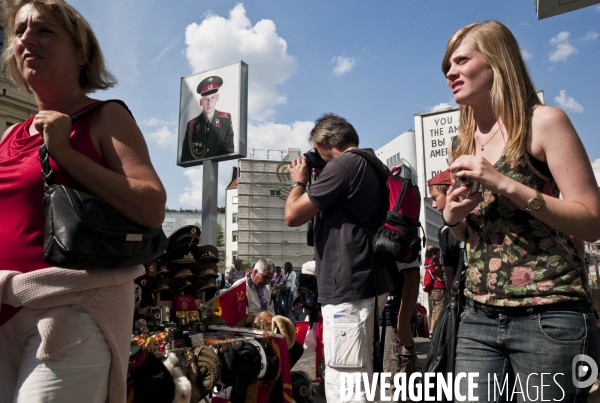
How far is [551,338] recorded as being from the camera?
1.48 metres

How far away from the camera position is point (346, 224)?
2938 millimetres

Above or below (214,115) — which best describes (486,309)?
below

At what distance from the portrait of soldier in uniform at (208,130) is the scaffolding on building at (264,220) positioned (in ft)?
177

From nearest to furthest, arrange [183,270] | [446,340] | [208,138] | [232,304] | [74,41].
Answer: [74,41]
[446,340]
[183,270]
[232,304]
[208,138]

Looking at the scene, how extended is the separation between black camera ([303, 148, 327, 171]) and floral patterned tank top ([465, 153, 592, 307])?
1.77 m

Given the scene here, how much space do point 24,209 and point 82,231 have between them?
259 mm

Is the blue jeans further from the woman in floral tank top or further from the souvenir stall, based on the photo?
the souvenir stall

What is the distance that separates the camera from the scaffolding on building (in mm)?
65750

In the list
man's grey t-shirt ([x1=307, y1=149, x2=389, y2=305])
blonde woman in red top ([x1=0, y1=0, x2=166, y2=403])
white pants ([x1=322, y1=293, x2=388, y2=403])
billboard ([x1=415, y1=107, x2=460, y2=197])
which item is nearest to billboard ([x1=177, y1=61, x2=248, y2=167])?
billboard ([x1=415, y1=107, x2=460, y2=197])

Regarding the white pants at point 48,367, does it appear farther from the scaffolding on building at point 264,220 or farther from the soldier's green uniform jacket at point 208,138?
the scaffolding on building at point 264,220

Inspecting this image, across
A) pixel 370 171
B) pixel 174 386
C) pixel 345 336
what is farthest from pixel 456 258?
pixel 174 386

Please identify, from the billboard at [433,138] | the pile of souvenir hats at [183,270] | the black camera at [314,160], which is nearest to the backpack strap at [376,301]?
the black camera at [314,160]

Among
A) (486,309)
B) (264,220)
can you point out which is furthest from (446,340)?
(264,220)

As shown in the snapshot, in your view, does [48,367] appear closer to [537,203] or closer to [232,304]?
[537,203]
